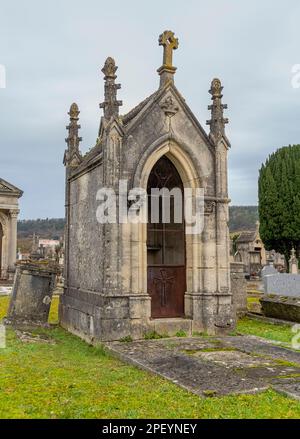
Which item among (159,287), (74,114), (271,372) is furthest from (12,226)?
(271,372)

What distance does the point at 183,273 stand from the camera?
11102 mm

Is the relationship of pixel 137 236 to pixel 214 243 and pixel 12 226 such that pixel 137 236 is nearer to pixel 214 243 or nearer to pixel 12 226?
pixel 214 243

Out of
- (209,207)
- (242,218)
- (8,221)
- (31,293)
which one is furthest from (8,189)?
(242,218)

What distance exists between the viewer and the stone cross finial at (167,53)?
10.8m

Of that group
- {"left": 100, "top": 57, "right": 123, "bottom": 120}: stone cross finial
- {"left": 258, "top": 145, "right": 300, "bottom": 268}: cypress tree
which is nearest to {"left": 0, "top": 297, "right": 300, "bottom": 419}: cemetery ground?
{"left": 100, "top": 57, "right": 123, "bottom": 120}: stone cross finial

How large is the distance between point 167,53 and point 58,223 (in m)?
112

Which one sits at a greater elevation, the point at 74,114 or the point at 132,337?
the point at 74,114

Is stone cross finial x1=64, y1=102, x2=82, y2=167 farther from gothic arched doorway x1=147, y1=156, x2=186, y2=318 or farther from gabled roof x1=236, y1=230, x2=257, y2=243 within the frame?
gabled roof x1=236, y1=230, x2=257, y2=243

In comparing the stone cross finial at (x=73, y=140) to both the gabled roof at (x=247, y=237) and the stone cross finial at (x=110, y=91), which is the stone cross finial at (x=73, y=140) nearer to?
the stone cross finial at (x=110, y=91)

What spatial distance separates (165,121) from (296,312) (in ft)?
22.6

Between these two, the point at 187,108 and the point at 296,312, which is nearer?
the point at 187,108

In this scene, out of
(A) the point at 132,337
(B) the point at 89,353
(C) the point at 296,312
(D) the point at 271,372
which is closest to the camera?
(D) the point at 271,372

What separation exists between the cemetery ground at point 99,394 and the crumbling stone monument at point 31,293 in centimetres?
309

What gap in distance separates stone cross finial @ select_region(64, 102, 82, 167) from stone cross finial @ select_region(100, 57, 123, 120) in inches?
128
